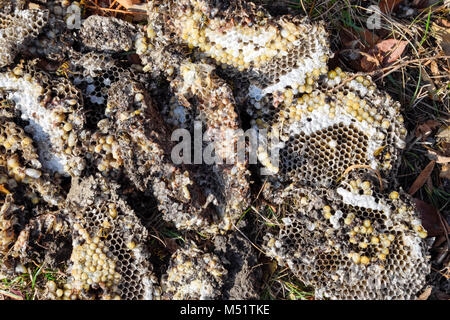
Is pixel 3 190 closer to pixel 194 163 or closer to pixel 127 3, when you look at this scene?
pixel 194 163

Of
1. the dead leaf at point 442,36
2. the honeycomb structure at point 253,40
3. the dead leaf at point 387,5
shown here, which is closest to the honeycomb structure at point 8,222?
the honeycomb structure at point 253,40

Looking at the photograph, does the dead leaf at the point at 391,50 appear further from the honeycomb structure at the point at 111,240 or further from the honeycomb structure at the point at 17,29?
the honeycomb structure at the point at 17,29

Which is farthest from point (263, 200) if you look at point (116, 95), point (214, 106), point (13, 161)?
point (13, 161)

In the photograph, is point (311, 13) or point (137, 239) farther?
point (311, 13)

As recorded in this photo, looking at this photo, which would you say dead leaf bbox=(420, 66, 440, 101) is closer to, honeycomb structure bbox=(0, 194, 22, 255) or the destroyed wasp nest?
the destroyed wasp nest
